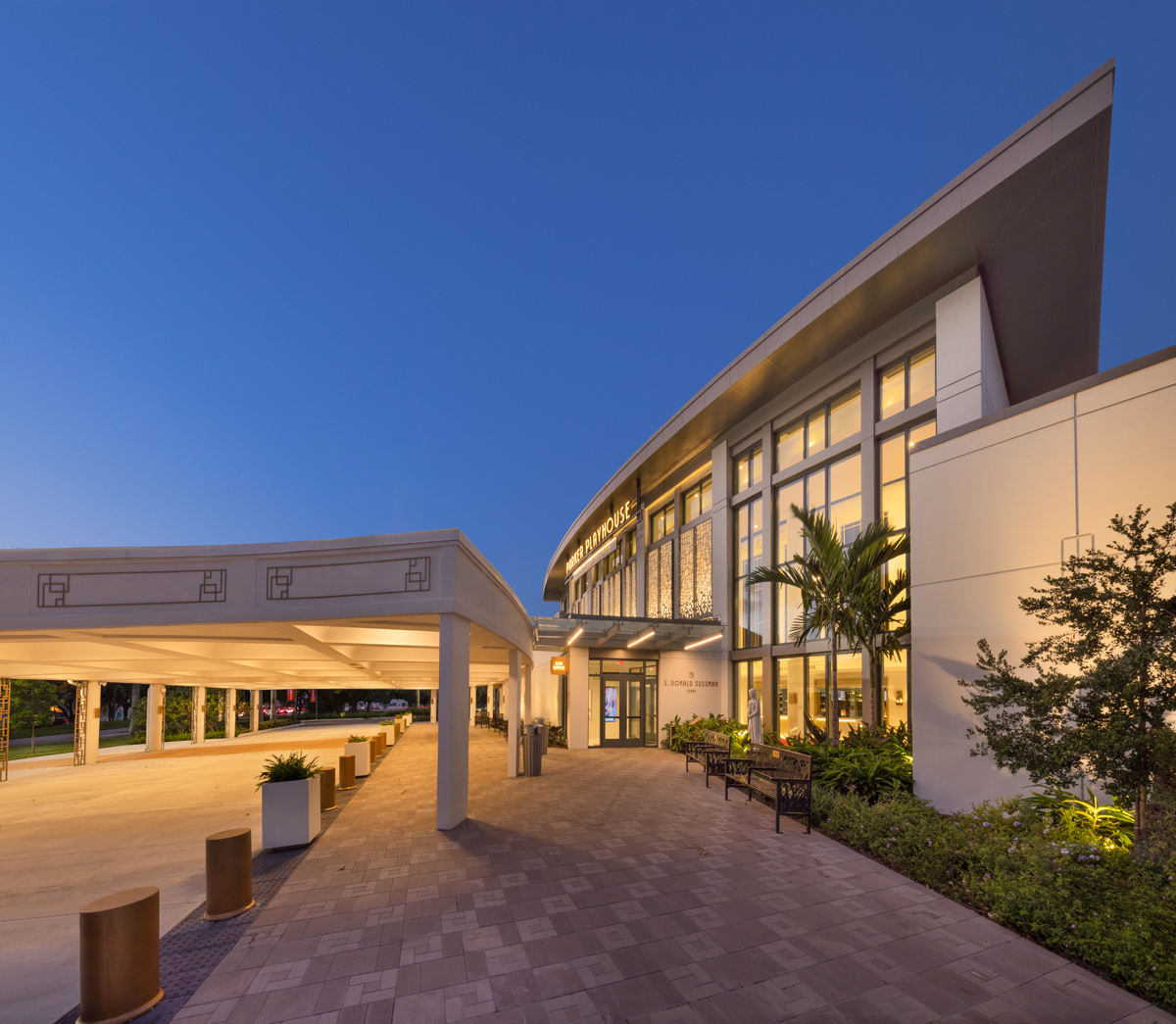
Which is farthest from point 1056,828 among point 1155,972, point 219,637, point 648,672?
point 648,672

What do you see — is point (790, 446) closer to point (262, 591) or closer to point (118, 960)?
point (262, 591)

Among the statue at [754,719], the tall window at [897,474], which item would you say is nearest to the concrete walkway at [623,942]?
the statue at [754,719]

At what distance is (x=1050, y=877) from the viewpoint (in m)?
5.88

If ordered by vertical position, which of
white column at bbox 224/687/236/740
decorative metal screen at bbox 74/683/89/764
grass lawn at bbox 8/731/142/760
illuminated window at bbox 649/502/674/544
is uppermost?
illuminated window at bbox 649/502/674/544

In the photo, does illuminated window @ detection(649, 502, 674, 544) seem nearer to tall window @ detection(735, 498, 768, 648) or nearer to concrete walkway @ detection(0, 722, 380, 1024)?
tall window @ detection(735, 498, 768, 648)

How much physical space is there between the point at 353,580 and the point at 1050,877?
8.80 meters

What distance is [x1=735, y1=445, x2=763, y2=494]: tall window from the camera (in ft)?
63.7

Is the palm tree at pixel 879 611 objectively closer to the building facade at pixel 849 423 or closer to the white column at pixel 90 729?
the building facade at pixel 849 423

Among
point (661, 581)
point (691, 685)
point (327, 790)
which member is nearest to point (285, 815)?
point (327, 790)

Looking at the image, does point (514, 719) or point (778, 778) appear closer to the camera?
point (778, 778)

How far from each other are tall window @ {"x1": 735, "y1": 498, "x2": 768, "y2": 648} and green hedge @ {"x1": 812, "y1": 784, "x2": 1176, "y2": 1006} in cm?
994

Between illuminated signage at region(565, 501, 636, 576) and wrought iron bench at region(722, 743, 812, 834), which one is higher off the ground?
illuminated signage at region(565, 501, 636, 576)

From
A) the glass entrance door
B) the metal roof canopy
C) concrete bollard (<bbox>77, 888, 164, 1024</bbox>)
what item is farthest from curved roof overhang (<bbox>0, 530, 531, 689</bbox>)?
the glass entrance door

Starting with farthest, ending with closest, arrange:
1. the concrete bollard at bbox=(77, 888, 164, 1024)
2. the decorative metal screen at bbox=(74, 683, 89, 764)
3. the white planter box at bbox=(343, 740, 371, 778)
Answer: the decorative metal screen at bbox=(74, 683, 89, 764) → the white planter box at bbox=(343, 740, 371, 778) → the concrete bollard at bbox=(77, 888, 164, 1024)
